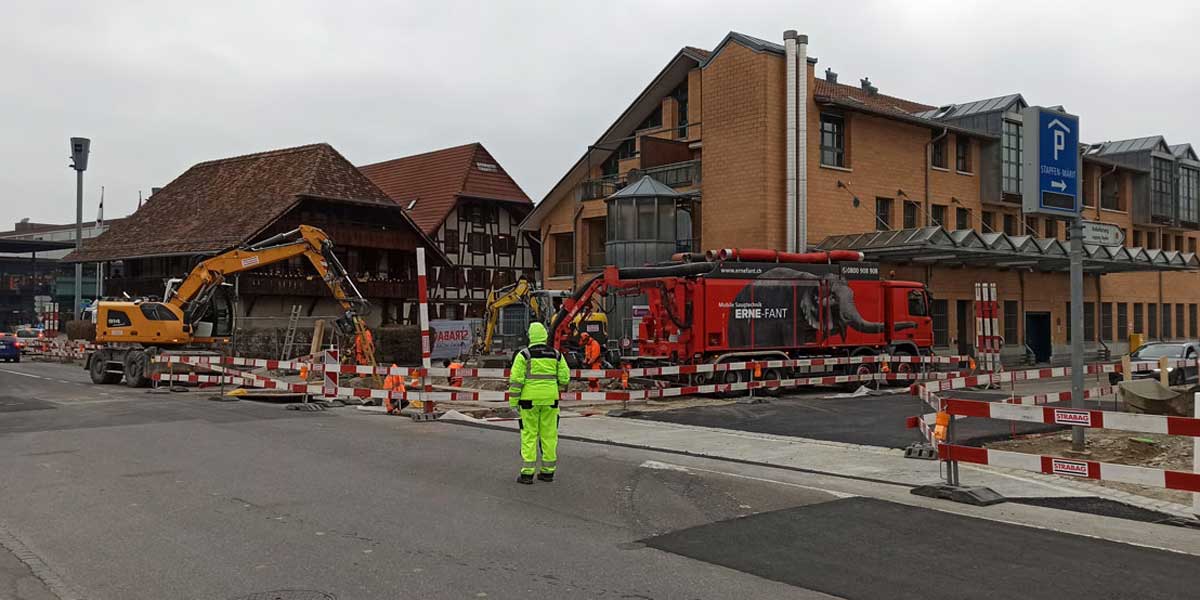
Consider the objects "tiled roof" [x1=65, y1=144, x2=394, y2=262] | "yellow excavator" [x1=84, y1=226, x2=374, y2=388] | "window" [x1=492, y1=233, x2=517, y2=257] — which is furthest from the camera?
"window" [x1=492, y1=233, x2=517, y2=257]

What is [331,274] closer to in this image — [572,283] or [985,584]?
[572,283]

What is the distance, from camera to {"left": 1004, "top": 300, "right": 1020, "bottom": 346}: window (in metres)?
37.7

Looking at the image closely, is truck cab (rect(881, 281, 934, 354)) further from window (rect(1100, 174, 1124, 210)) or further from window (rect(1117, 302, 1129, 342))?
window (rect(1100, 174, 1124, 210))

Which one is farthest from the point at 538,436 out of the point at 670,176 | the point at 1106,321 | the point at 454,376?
the point at 1106,321

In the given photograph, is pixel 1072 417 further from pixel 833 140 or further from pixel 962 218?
pixel 962 218

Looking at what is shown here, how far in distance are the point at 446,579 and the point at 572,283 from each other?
3528cm

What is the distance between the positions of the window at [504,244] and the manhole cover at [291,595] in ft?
Answer: 158

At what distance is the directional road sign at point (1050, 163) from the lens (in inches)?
472

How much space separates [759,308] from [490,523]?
1463 centimetres

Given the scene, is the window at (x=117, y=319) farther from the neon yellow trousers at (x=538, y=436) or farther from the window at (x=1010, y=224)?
the window at (x=1010, y=224)

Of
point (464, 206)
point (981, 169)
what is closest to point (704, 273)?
point (981, 169)

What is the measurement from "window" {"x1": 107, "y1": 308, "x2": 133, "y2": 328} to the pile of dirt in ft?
73.2

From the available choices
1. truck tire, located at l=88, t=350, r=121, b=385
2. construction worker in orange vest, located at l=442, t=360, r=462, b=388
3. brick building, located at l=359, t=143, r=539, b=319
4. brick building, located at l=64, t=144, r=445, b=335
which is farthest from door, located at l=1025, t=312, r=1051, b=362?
truck tire, located at l=88, t=350, r=121, b=385

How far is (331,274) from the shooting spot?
2459cm
